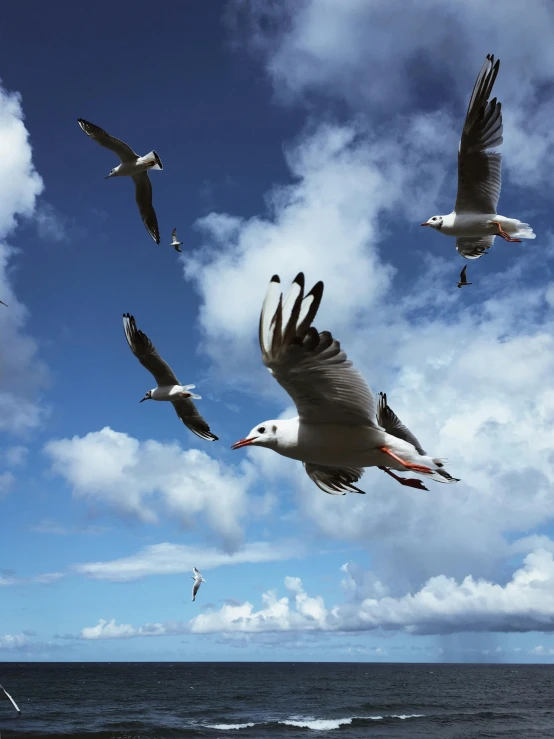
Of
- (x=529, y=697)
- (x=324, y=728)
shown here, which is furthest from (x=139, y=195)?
(x=529, y=697)

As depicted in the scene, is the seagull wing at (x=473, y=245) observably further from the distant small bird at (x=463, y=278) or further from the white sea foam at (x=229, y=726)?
the white sea foam at (x=229, y=726)

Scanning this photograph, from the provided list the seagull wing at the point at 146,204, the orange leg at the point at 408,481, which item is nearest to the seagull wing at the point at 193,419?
the seagull wing at the point at 146,204

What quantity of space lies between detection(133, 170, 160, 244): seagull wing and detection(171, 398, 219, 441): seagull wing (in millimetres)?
4251

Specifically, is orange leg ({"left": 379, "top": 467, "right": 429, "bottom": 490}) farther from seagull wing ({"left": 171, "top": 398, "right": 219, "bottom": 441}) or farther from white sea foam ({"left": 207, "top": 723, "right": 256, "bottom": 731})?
white sea foam ({"left": 207, "top": 723, "right": 256, "bottom": 731})

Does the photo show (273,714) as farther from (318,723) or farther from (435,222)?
(435,222)

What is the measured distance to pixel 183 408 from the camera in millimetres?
17578

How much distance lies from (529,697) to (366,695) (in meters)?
17.1

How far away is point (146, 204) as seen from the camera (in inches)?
685

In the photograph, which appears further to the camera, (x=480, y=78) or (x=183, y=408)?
(x=183, y=408)

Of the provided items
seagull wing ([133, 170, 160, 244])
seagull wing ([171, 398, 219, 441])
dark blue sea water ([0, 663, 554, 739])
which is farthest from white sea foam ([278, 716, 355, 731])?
seagull wing ([133, 170, 160, 244])

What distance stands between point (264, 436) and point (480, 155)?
23.9ft

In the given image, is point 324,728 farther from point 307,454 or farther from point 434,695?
point 307,454

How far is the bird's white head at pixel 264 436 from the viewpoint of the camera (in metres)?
5.68

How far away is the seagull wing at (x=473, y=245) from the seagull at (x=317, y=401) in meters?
7.03
